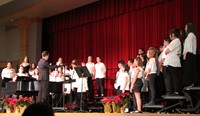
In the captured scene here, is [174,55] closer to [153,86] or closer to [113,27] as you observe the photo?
[153,86]

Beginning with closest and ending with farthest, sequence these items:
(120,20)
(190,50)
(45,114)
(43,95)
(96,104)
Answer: (45,114), (190,50), (43,95), (96,104), (120,20)

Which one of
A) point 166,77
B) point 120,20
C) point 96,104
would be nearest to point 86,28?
point 120,20

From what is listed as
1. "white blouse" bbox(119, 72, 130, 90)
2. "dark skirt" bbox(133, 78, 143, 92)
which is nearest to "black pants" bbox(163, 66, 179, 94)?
"dark skirt" bbox(133, 78, 143, 92)

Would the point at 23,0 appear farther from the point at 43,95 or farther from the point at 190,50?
the point at 190,50

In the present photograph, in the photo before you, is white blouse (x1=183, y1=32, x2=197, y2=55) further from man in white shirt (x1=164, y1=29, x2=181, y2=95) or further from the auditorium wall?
the auditorium wall

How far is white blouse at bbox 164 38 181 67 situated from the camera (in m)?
6.73

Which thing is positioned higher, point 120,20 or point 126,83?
point 120,20

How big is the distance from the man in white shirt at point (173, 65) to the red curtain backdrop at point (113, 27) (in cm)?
297

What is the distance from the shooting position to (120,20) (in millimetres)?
12461

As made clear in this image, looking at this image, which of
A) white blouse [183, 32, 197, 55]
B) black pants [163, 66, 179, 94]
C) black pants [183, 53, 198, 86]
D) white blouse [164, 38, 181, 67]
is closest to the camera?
black pants [183, 53, 198, 86]

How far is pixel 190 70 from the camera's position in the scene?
244 inches

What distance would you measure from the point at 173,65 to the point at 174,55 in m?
0.20

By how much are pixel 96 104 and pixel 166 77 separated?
173 inches

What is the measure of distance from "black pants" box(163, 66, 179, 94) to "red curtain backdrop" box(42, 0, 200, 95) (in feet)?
10.5
